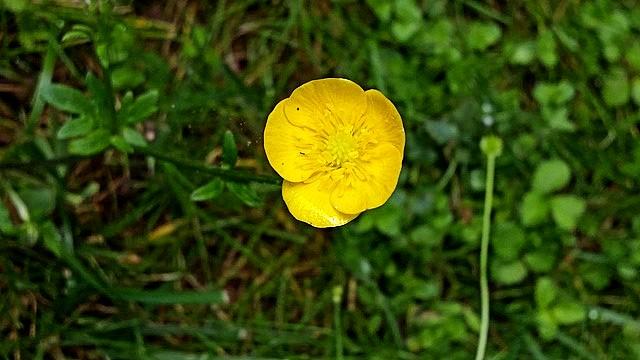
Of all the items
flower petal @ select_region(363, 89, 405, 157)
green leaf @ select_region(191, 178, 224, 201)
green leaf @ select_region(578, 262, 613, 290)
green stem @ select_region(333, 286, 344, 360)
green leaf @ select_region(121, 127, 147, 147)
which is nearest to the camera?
flower petal @ select_region(363, 89, 405, 157)

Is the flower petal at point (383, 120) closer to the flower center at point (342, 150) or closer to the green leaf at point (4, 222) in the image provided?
the flower center at point (342, 150)

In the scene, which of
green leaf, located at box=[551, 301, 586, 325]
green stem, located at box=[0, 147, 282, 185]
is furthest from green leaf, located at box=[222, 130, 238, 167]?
green leaf, located at box=[551, 301, 586, 325]

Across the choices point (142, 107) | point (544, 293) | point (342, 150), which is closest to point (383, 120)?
point (342, 150)

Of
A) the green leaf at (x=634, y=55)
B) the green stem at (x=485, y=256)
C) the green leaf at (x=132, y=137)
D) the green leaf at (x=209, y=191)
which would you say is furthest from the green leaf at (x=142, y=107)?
the green leaf at (x=634, y=55)

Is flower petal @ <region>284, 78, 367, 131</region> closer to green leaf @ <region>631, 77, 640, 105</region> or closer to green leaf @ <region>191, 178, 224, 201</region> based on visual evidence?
green leaf @ <region>191, 178, 224, 201</region>

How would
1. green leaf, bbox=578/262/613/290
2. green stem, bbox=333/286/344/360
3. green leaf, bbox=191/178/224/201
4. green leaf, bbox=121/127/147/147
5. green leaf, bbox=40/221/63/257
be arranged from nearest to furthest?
green leaf, bbox=191/178/224/201, green leaf, bbox=121/127/147/147, green leaf, bbox=40/221/63/257, green stem, bbox=333/286/344/360, green leaf, bbox=578/262/613/290

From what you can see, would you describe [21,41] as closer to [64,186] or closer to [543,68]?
[64,186]

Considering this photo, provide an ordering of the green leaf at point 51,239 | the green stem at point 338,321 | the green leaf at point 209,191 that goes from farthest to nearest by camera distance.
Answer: the green stem at point 338,321, the green leaf at point 51,239, the green leaf at point 209,191
